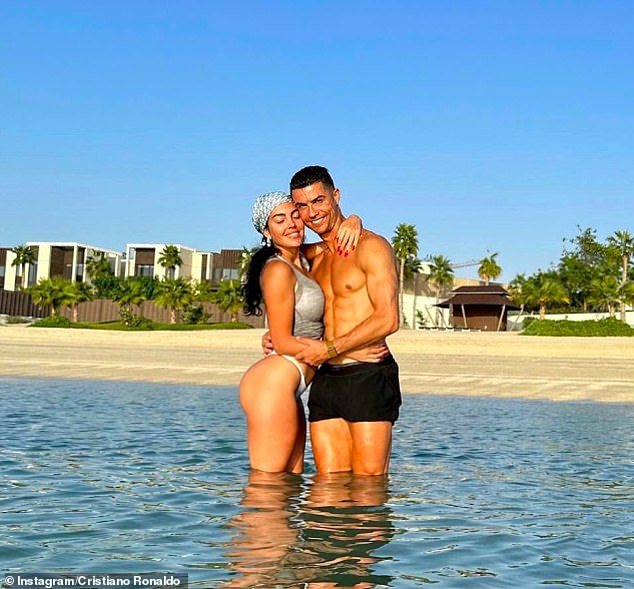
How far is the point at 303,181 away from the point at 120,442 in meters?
4.95

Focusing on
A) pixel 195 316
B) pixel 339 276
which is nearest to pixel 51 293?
pixel 195 316

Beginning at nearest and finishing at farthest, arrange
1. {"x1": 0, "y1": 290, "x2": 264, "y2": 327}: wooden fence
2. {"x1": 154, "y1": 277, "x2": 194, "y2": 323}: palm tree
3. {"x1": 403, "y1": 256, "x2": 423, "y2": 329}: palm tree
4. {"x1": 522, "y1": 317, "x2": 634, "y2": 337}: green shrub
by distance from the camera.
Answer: {"x1": 522, "y1": 317, "x2": 634, "y2": 337}: green shrub
{"x1": 154, "y1": 277, "x2": 194, "y2": 323}: palm tree
{"x1": 0, "y1": 290, "x2": 264, "y2": 327}: wooden fence
{"x1": 403, "y1": 256, "x2": 423, "y2": 329}: palm tree

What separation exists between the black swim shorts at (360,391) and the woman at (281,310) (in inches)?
6.5

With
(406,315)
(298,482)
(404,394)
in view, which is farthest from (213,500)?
(406,315)

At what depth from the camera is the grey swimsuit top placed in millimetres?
5930

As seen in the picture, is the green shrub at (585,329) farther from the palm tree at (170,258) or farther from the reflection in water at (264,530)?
the palm tree at (170,258)

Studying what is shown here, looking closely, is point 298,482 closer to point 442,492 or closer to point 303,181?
point 442,492

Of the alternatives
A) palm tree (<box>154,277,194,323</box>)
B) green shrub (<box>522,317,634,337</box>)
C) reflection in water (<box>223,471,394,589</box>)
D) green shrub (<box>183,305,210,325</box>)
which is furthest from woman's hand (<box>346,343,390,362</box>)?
palm tree (<box>154,277,194,323</box>)

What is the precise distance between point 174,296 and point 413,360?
41.7 metres

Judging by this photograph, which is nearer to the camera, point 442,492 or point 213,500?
point 213,500

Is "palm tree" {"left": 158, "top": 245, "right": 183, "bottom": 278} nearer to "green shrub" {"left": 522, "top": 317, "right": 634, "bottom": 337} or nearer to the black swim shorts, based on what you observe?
"green shrub" {"left": 522, "top": 317, "right": 634, "bottom": 337}

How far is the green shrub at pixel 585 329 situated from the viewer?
4603 cm

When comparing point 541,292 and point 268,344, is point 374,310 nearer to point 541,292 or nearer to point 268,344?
point 268,344

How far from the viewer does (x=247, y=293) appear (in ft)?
20.3
